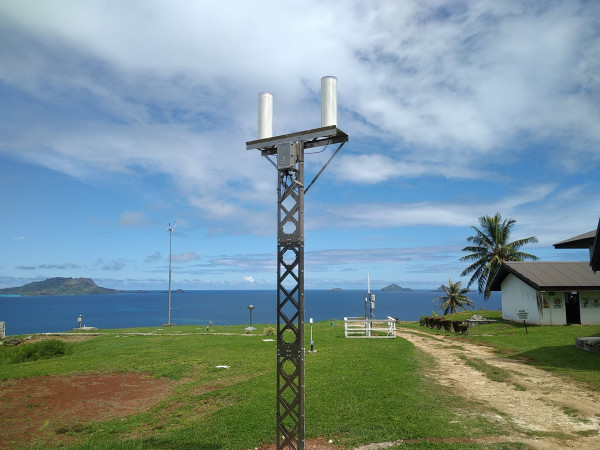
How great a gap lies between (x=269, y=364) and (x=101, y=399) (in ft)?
20.1

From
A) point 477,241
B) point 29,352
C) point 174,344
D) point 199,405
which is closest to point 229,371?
point 199,405

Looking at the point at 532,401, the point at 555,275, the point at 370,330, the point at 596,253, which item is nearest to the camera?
the point at 532,401

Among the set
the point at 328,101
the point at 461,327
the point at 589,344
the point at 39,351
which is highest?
the point at 328,101

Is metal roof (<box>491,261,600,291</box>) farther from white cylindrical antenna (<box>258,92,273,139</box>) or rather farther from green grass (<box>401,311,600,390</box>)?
white cylindrical antenna (<box>258,92,273,139</box>)

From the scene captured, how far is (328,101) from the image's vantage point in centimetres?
664

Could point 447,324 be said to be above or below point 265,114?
below

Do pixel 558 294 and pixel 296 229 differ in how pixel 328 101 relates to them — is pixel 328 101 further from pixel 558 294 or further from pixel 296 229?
pixel 558 294

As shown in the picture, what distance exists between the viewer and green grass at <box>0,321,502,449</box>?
27.2 ft

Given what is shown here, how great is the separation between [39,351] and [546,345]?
2499 centimetres

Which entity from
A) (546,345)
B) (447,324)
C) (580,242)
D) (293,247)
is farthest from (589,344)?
(293,247)

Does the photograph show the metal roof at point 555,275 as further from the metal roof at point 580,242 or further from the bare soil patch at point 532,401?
the bare soil patch at point 532,401

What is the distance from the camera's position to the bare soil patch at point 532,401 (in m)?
7.84

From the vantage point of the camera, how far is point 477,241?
42781 mm

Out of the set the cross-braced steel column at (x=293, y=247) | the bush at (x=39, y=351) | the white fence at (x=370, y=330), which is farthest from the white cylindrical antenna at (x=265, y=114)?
the bush at (x=39, y=351)
